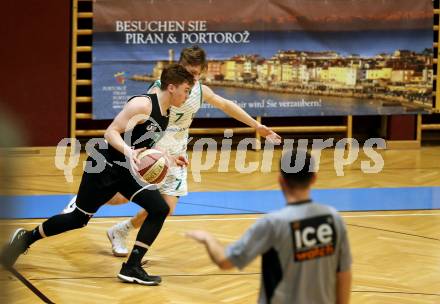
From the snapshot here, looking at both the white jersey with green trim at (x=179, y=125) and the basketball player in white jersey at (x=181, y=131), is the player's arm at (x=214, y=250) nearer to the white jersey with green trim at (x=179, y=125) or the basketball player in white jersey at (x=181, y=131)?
the basketball player in white jersey at (x=181, y=131)

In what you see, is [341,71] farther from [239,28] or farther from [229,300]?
[229,300]

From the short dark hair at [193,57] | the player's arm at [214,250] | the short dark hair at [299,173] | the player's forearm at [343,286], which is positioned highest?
the short dark hair at [193,57]

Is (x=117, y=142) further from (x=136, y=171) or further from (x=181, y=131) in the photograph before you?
(x=181, y=131)

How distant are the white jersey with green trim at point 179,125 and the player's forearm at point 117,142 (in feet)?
2.94

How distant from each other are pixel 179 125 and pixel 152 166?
0.95 m

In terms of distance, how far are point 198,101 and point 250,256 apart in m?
3.56

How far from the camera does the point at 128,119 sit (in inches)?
244

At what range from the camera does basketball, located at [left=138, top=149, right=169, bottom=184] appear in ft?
20.4

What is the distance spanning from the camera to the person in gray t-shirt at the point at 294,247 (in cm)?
369

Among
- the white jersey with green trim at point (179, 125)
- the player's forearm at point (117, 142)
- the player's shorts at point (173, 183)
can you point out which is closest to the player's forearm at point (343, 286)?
the player's forearm at point (117, 142)

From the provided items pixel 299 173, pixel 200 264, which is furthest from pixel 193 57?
pixel 299 173

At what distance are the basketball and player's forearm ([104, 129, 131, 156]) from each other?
22 centimetres

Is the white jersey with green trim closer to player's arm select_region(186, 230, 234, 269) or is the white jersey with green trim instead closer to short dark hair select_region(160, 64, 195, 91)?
short dark hair select_region(160, 64, 195, 91)

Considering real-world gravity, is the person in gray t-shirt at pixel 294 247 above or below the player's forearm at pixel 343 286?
above
